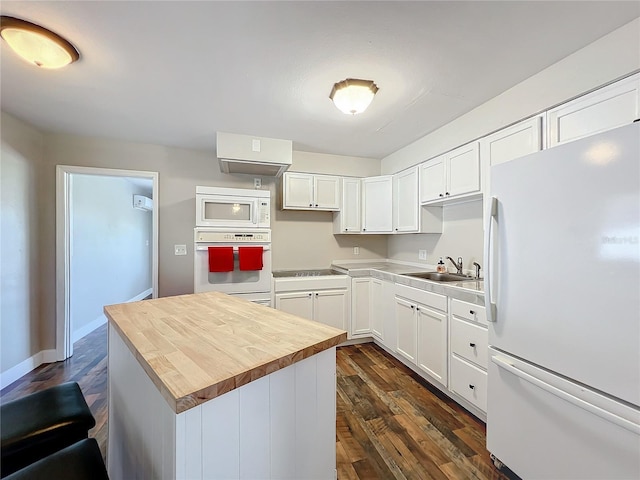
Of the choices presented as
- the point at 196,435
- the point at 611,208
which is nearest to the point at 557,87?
the point at 611,208

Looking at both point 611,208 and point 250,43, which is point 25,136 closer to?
point 250,43

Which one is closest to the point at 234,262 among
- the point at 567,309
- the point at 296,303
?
the point at 296,303

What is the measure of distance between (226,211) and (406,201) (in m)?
2.02

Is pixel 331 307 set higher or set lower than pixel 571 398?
lower

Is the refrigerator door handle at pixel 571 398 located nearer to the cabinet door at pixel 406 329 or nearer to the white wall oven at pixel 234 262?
the cabinet door at pixel 406 329

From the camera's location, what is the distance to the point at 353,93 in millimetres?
1944

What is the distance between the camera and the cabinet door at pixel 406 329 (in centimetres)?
257

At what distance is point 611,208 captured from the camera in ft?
3.38

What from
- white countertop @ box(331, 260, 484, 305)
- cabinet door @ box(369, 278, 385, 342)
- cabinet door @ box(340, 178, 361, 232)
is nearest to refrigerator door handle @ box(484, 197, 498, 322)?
white countertop @ box(331, 260, 484, 305)

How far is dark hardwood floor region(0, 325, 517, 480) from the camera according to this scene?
152cm

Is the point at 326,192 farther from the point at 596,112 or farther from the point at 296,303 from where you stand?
the point at 596,112

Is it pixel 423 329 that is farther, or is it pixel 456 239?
pixel 456 239

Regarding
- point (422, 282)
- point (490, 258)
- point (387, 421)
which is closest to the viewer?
point (490, 258)

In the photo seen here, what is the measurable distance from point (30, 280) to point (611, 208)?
432cm
